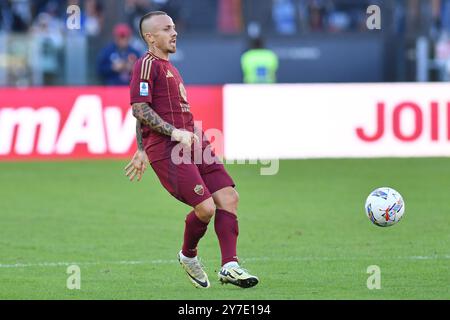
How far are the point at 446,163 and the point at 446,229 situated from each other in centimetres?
694

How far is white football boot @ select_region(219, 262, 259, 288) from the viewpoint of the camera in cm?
930

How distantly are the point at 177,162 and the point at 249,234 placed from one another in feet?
11.8

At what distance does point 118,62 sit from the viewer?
20.6m

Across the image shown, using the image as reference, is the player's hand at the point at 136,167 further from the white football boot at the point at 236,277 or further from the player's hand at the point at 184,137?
the white football boot at the point at 236,277

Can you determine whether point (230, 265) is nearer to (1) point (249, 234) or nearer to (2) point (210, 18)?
(1) point (249, 234)

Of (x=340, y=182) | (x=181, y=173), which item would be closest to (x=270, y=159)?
(x=340, y=182)

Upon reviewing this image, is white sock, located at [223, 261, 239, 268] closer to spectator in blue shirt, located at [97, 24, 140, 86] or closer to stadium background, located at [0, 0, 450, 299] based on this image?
stadium background, located at [0, 0, 450, 299]

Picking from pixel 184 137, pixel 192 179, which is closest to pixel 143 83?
pixel 184 137

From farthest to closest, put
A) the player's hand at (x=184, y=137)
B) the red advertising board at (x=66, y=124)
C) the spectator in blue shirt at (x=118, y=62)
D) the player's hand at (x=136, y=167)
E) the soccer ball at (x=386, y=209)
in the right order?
the spectator in blue shirt at (x=118, y=62) < the red advertising board at (x=66, y=124) < the soccer ball at (x=386, y=209) < the player's hand at (x=136, y=167) < the player's hand at (x=184, y=137)

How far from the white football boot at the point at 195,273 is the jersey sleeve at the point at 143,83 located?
4.22 ft

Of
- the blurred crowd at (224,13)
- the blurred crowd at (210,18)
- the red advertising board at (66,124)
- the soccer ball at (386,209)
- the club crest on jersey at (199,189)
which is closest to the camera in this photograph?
the club crest on jersey at (199,189)

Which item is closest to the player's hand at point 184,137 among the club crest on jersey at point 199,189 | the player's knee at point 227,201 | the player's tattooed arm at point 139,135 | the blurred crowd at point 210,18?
the club crest on jersey at point 199,189

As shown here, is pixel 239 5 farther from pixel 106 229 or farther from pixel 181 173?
pixel 181 173

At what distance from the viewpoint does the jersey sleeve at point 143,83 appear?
931 cm
